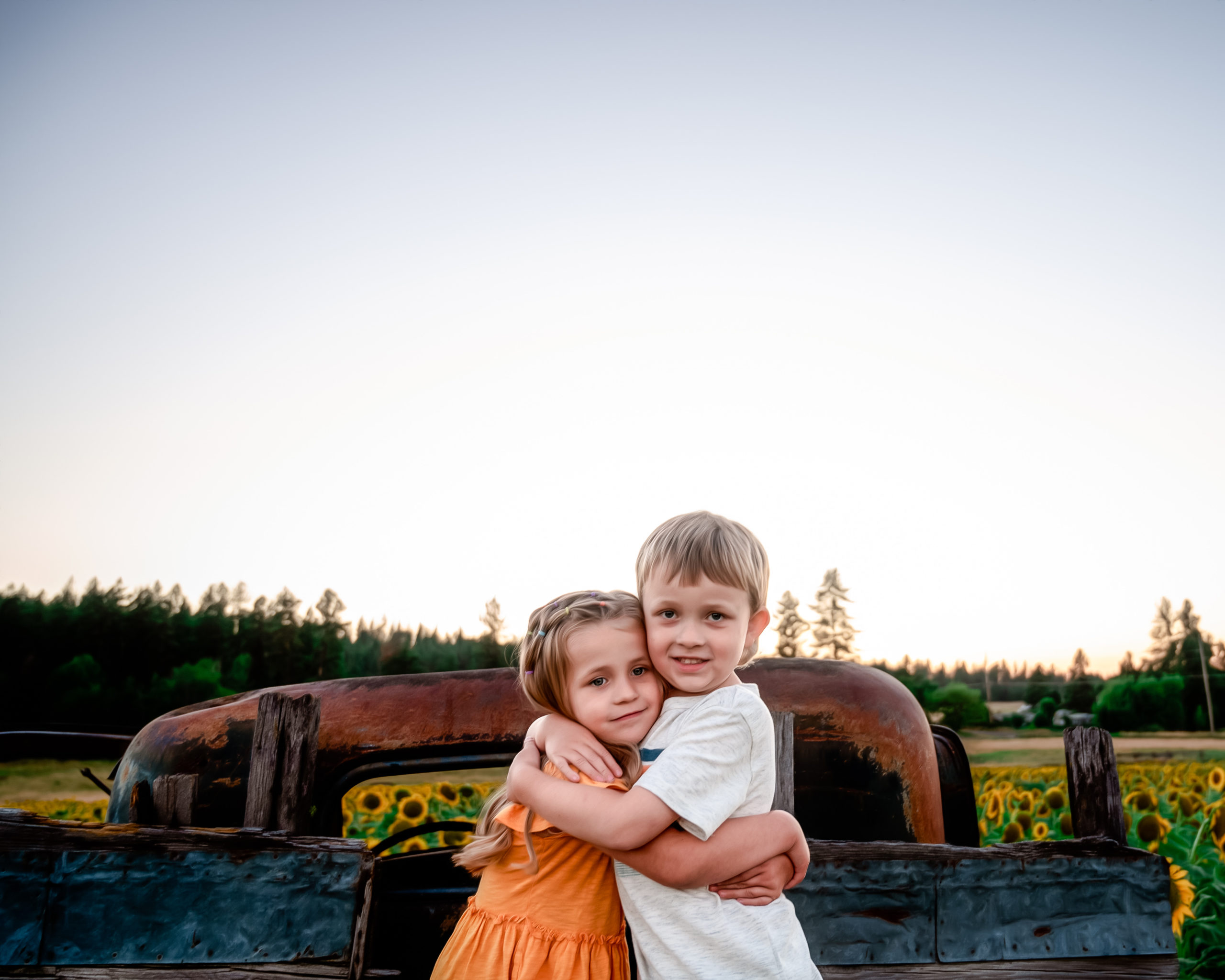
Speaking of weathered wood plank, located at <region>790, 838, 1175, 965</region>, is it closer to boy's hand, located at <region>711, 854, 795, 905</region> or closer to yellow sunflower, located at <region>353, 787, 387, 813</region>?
boy's hand, located at <region>711, 854, 795, 905</region>

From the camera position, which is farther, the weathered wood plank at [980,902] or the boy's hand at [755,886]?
the weathered wood plank at [980,902]

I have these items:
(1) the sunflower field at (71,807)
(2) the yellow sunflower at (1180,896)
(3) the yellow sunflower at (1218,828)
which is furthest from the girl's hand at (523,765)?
(1) the sunflower field at (71,807)

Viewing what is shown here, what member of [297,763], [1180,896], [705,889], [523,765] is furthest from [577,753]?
[1180,896]

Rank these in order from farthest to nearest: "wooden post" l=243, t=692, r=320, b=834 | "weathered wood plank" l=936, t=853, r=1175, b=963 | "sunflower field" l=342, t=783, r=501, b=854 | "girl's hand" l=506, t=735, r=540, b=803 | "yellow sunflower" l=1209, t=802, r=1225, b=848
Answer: "sunflower field" l=342, t=783, r=501, b=854
"yellow sunflower" l=1209, t=802, r=1225, b=848
"weathered wood plank" l=936, t=853, r=1175, b=963
"wooden post" l=243, t=692, r=320, b=834
"girl's hand" l=506, t=735, r=540, b=803

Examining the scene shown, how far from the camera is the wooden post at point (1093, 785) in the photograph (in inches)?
101

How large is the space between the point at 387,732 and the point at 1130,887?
2.37 m

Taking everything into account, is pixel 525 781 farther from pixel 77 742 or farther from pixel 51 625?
pixel 51 625

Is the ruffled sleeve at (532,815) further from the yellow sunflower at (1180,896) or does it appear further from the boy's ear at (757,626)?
the yellow sunflower at (1180,896)

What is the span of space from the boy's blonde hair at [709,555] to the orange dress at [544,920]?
498 mm

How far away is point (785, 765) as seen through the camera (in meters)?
2.24

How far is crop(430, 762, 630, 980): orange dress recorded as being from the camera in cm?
184

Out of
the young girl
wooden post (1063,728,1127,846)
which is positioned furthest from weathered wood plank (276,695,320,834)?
wooden post (1063,728,1127,846)

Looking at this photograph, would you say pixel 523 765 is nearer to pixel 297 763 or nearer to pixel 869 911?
pixel 297 763

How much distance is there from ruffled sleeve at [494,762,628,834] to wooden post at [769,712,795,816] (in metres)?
0.57
